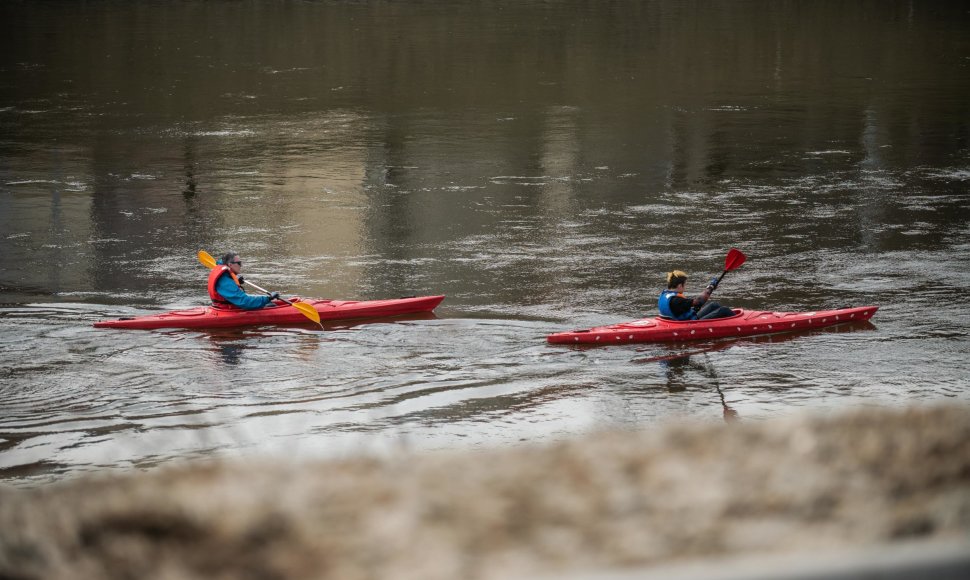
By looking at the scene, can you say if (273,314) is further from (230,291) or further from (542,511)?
(542,511)

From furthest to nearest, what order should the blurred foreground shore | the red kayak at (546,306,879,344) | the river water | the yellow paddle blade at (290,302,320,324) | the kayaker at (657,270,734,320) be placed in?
the yellow paddle blade at (290,302,320,324), the kayaker at (657,270,734,320), the red kayak at (546,306,879,344), the river water, the blurred foreground shore

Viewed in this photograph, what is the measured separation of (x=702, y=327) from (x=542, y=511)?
10.7 metres

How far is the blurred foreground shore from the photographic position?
242 cm

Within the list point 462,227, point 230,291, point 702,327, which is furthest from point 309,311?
point 462,227

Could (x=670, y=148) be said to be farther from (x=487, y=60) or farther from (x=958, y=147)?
(x=487, y=60)

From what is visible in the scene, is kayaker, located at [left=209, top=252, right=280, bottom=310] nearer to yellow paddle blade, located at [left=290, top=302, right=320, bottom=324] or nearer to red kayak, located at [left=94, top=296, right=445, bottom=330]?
red kayak, located at [left=94, top=296, right=445, bottom=330]

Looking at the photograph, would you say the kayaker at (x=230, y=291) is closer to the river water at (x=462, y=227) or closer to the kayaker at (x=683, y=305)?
the river water at (x=462, y=227)

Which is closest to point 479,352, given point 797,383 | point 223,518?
point 797,383

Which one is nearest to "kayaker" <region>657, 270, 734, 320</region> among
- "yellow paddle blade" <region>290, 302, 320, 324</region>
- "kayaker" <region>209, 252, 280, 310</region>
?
"yellow paddle blade" <region>290, 302, 320, 324</region>

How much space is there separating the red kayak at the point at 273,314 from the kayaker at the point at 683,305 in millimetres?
2840

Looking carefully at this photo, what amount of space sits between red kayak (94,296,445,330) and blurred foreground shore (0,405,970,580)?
10.8 metres

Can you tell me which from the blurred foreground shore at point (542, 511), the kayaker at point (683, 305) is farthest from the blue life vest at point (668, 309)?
the blurred foreground shore at point (542, 511)

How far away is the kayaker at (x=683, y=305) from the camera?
13.0 metres

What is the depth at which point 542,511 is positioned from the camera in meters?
2.61
